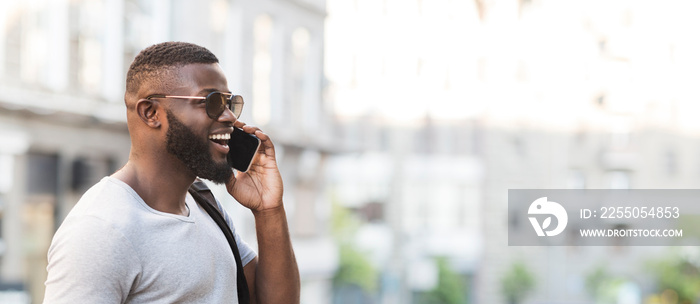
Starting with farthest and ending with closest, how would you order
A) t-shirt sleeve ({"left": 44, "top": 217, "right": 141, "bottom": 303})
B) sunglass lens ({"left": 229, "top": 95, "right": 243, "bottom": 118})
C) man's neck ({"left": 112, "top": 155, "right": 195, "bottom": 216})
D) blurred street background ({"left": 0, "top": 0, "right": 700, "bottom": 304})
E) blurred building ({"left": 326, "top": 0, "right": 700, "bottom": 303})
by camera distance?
blurred building ({"left": 326, "top": 0, "right": 700, "bottom": 303}) → blurred street background ({"left": 0, "top": 0, "right": 700, "bottom": 304}) → sunglass lens ({"left": 229, "top": 95, "right": 243, "bottom": 118}) → man's neck ({"left": 112, "top": 155, "right": 195, "bottom": 216}) → t-shirt sleeve ({"left": 44, "top": 217, "right": 141, "bottom": 303})

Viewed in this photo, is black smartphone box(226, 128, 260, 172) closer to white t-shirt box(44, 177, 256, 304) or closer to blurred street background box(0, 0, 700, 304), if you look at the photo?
white t-shirt box(44, 177, 256, 304)

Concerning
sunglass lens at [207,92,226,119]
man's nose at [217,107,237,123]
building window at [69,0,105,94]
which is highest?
building window at [69,0,105,94]

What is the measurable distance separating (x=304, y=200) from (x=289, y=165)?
1.94 metres

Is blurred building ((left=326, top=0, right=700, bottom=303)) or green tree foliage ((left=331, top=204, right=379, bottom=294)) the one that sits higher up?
blurred building ((left=326, top=0, right=700, bottom=303))

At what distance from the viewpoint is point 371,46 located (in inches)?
2334

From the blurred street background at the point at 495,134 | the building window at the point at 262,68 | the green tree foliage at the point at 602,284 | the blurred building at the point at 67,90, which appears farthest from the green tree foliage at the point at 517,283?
the blurred building at the point at 67,90

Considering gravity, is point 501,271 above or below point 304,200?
below

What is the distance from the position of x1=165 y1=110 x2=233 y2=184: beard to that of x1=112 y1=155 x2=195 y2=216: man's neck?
0.02 m

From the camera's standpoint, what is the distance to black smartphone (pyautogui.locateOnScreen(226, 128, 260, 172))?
249 centimetres

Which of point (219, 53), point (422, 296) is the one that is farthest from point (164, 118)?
point (422, 296)

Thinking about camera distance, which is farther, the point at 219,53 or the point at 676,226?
the point at 676,226

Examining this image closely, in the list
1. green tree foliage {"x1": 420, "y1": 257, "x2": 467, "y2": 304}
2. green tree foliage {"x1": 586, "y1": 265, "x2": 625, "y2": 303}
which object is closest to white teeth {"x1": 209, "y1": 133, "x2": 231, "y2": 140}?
green tree foliage {"x1": 420, "y1": 257, "x2": 467, "y2": 304}

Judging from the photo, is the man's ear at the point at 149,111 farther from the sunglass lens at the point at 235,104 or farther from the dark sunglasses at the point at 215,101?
the sunglass lens at the point at 235,104

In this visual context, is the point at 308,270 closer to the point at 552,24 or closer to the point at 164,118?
the point at 164,118
